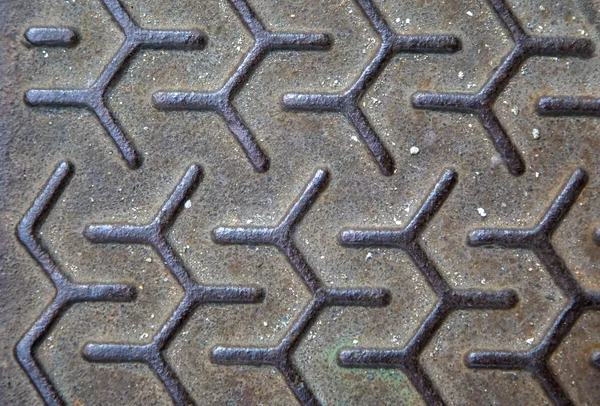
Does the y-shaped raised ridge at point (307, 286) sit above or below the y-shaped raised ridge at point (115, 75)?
below

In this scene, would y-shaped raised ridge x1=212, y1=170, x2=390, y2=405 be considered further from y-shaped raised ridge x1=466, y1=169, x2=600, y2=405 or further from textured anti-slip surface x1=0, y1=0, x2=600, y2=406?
y-shaped raised ridge x1=466, y1=169, x2=600, y2=405

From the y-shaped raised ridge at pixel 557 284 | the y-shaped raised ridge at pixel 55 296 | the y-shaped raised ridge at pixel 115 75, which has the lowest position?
the y-shaped raised ridge at pixel 557 284

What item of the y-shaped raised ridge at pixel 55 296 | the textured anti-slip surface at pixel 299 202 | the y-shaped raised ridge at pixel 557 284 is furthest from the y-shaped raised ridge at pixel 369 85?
the y-shaped raised ridge at pixel 55 296

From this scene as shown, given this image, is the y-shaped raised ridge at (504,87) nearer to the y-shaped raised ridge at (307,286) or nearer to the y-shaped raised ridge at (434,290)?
the y-shaped raised ridge at (434,290)

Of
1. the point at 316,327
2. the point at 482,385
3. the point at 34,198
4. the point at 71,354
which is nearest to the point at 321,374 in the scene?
the point at 316,327

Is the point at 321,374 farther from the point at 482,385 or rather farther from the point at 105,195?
the point at 105,195

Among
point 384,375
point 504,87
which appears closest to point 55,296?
point 384,375

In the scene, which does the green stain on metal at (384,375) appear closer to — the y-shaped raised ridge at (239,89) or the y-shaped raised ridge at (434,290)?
the y-shaped raised ridge at (434,290)
